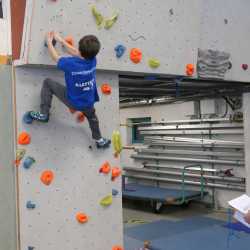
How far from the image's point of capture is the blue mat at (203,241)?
4.59 metres

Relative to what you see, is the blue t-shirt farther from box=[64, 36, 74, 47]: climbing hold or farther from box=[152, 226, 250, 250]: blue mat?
box=[152, 226, 250, 250]: blue mat

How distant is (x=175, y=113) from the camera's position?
8.30 metres

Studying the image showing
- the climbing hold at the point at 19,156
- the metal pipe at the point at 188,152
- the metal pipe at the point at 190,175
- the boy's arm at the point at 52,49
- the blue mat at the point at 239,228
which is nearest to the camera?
the boy's arm at the point at 52,49

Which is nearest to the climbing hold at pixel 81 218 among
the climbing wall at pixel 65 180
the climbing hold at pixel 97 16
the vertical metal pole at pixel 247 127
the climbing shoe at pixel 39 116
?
the climbing wall at pixel 65 180

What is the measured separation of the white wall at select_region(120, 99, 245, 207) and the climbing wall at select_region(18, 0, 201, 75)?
135 inches

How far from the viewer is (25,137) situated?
3.10 metres

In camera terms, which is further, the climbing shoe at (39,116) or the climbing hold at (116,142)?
the climbing hold at (116,142)

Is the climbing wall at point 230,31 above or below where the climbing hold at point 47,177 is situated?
above

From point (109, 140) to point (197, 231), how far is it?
8.20 feet

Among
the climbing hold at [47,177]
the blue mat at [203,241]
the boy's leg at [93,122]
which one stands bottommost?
the blue mat at [203,241]

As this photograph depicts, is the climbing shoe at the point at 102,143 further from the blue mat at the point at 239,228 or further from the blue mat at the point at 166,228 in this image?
the blue mat at the point at 239,228

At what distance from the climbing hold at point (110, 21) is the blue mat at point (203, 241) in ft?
8.53

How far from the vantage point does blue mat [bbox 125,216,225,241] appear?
5.30 metres

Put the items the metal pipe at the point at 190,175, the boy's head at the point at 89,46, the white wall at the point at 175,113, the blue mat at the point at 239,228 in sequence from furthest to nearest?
the white wall at the point at 175,113 → the metal pipe at the point at 190,175 → the blue mat at the point at 239,228 → the boy's head at the point at 89,46
